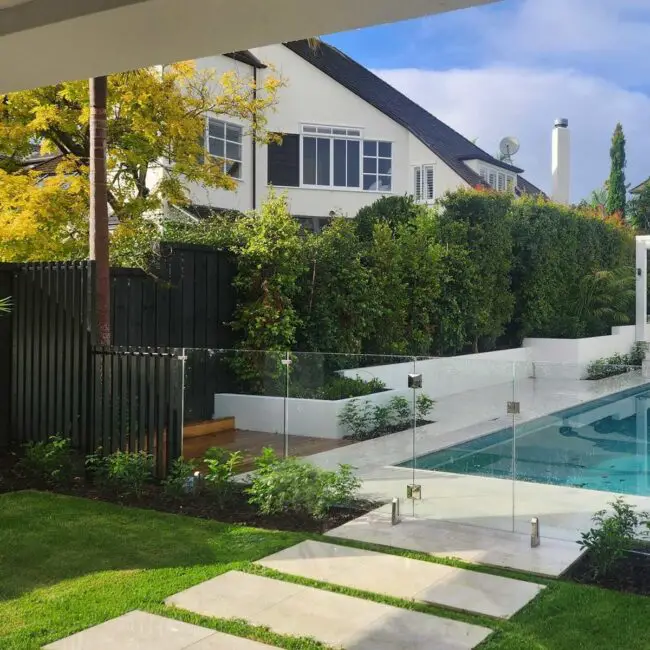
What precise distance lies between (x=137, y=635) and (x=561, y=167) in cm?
2677

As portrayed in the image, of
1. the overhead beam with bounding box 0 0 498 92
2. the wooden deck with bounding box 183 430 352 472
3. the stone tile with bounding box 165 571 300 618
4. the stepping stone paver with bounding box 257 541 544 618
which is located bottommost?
the stone tile with bounding box 165 571 300 618

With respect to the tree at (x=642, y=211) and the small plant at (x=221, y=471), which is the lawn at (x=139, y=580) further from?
the tree at (x=642, y=211)

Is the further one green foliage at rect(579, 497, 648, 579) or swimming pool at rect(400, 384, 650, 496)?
swimming pool at rect(400, 384, 650, 496)

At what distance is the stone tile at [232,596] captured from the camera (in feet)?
15.0

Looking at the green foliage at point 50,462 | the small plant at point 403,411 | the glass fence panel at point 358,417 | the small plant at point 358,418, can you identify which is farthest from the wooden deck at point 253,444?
the green foliage at point 50,462

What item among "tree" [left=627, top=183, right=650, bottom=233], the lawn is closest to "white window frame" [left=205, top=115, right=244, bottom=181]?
the lawn

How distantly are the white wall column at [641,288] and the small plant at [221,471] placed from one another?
17.6 metres

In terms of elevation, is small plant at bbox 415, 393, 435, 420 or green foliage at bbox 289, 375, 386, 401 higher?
green foliage at bbox 289, 375, 386, 401

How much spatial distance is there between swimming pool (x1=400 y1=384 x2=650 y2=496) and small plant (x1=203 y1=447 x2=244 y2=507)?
2.13 metres

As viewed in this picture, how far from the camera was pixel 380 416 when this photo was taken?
7.11 m

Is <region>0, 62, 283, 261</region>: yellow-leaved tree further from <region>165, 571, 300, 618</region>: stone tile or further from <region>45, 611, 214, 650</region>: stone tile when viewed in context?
<region>45, 611, 214, 650</region>: stone tile

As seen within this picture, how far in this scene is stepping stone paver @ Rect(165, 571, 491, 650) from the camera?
417 cm

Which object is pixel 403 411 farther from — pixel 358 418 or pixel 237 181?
pixel 237 181

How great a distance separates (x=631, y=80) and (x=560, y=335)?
98738mm
